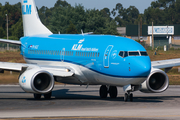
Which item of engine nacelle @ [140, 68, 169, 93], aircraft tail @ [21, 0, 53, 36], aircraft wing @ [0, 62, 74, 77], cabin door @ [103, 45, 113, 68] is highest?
aircraft tail @ [21, 0, 53, 36]

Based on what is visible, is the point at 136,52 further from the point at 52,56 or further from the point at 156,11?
the point at 156,11

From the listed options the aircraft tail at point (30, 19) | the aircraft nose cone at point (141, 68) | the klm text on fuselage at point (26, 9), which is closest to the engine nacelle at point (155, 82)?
the aircraft nose cone at point (141, 68)

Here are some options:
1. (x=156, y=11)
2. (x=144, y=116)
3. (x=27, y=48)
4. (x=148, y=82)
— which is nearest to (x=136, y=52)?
(x=148, y=82)

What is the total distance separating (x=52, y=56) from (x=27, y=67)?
3.30 metres

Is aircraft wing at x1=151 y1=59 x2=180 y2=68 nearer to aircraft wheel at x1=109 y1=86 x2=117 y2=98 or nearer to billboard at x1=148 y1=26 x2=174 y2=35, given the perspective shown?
aircraft wheel at x1=109 y1=86 x2=117 y2=98

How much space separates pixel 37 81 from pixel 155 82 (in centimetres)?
770

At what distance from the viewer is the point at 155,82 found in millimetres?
25375

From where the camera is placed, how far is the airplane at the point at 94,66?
74.0 ft

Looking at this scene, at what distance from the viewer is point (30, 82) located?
2459 centimetres

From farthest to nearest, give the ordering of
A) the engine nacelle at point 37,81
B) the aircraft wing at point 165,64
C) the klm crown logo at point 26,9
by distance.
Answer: the klm crown logo at point 26,9
the aircraft wing at point 165,64
the engine nacelle at point 37,81

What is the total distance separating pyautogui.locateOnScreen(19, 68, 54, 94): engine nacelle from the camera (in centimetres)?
2466

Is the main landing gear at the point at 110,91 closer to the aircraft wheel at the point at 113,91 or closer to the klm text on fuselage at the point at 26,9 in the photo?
the aircraft wheel at the point at 113,91

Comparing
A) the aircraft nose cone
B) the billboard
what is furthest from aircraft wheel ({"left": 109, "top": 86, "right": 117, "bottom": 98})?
the billboard

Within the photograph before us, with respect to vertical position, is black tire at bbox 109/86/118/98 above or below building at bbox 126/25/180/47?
below
